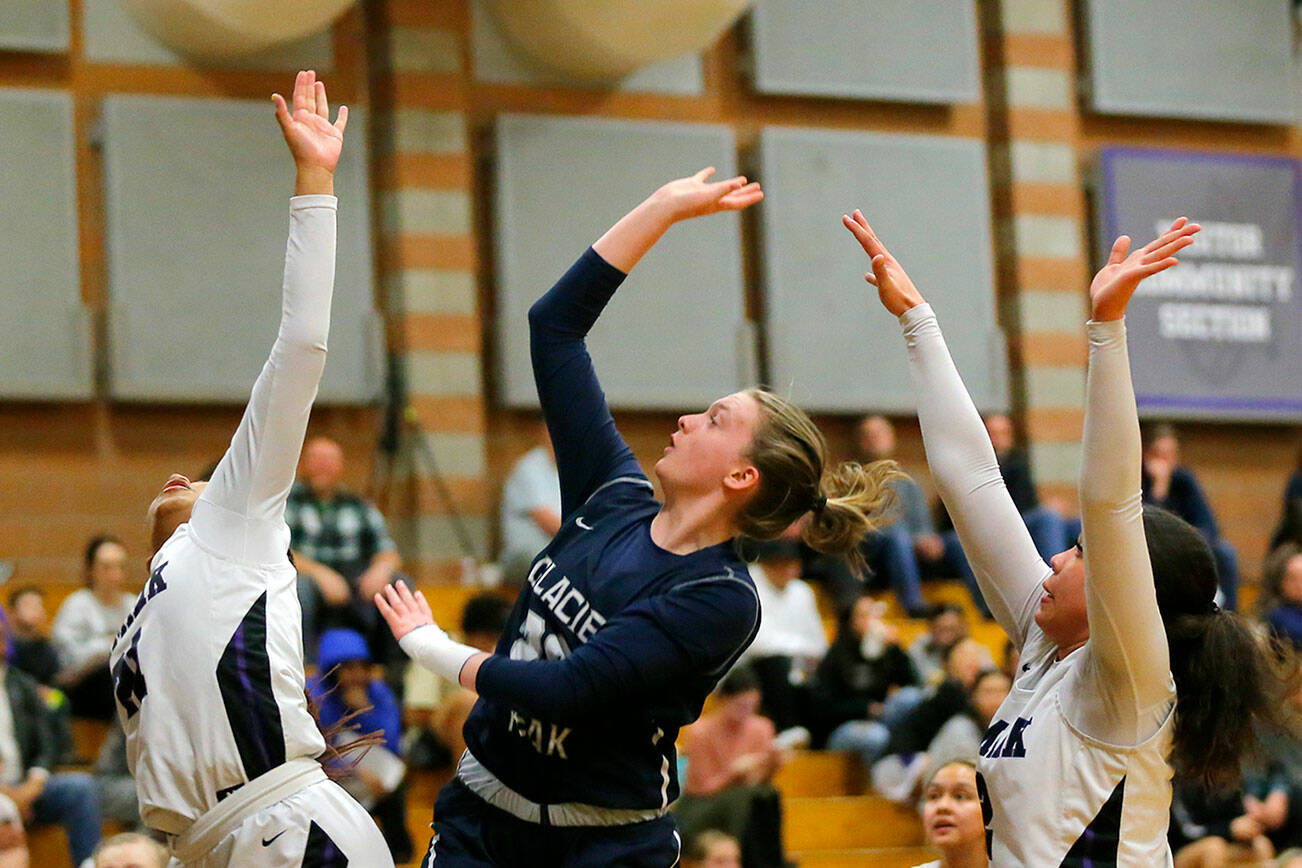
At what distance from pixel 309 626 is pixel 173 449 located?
2514 mm

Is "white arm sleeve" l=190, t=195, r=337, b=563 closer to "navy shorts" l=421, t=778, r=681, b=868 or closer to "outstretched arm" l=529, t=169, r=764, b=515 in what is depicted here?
"outstretched arm" l=529, t=169, r=764, b=515

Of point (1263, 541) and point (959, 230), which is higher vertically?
point (959, 230)

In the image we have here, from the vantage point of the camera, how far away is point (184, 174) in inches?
350

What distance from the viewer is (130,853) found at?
4.07 m

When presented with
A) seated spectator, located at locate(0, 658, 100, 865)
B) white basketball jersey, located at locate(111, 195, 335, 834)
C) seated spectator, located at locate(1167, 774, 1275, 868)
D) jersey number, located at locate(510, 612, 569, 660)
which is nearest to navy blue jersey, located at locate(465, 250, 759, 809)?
jersey number, located at locate(510, 612, 569, 660)

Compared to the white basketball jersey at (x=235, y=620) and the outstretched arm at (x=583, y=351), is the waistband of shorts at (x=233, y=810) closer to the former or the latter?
the white basketball jersey at (x=235, y=620)

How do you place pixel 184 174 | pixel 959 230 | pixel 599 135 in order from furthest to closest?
pixel 959 230, pixel 599 135, pixel 184 174

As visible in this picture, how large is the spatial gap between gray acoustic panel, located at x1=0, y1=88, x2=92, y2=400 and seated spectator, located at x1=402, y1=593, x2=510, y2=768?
303cm

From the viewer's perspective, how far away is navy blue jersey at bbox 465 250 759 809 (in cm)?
272

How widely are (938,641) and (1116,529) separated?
17.9 feet

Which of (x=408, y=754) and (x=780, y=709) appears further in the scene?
(x=780, y=709)

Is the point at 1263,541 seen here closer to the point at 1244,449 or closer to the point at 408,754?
the point at 1244,449

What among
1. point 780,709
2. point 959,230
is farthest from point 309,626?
point 959,230

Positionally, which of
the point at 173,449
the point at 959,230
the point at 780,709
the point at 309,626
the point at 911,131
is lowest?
the point at 780,709
